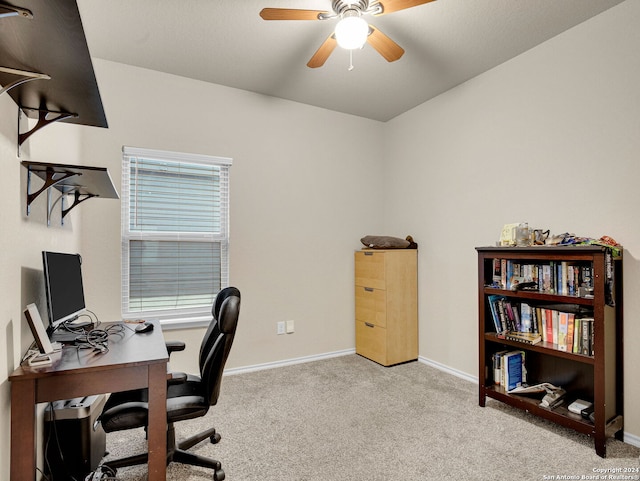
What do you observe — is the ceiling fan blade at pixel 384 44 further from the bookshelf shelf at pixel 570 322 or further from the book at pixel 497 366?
the book at pixel 497 366

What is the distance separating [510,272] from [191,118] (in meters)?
2.98

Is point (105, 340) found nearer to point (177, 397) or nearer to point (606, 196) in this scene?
point (177, 397)

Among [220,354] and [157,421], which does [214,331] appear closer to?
[220,354]

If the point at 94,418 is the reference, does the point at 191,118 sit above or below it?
above

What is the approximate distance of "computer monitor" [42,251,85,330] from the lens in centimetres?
168

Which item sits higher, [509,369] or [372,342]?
[509,369]

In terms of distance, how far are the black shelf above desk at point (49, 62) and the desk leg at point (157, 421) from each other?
1171mm

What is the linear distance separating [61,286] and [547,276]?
2.93m

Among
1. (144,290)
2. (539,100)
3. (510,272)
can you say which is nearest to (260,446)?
(144,290)

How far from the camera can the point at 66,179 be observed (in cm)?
183

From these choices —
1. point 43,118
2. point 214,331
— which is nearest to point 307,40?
point 43,118

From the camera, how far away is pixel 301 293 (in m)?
3.79

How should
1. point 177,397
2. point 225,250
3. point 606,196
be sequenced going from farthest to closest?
point 225,250
point 606,196
point 177,397

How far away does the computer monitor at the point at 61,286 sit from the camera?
5.53ft
